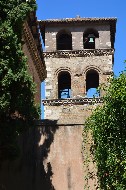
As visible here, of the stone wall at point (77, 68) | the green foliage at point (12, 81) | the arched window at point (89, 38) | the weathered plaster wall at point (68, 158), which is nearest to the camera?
the green foliage at point (12, 81)

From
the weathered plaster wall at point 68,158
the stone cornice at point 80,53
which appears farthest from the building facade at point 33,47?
the stone cornice at point 80,53

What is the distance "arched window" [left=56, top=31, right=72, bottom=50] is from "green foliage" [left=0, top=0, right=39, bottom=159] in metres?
19.8

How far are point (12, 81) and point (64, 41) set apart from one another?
21.4m

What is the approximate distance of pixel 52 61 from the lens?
31.9 m

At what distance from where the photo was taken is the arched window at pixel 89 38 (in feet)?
106

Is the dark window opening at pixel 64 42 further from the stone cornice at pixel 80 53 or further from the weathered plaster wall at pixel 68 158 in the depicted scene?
the weathered plaster wall at pixel 68 158

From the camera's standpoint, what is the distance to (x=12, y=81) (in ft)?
40.1

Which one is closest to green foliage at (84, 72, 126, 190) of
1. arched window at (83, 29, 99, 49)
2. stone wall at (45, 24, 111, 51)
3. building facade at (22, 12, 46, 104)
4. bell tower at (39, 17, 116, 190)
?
building facade at (22, 12, 46, 104)

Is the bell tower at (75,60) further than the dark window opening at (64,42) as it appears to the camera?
No

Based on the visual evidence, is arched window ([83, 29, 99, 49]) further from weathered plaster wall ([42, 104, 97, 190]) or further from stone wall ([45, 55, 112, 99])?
weathered plaster wall ([42, 104, 97, 190])

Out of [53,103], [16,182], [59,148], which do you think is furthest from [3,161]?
[53,103]

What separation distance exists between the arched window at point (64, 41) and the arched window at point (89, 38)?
96cm

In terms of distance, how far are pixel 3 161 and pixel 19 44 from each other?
11.4ft

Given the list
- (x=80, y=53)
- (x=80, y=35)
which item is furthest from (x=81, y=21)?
(x=80, y=53)
